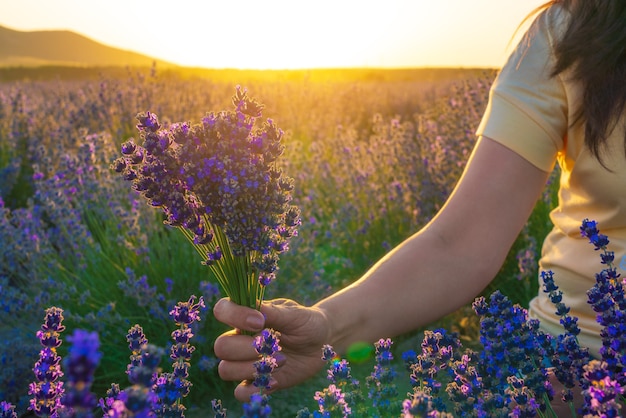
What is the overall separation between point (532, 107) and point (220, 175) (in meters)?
1.14

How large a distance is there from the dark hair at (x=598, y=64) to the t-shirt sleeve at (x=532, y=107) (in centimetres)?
5

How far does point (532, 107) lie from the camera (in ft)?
6.69

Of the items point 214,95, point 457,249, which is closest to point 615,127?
point 457,249

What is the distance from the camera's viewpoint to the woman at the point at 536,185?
1.91 metres

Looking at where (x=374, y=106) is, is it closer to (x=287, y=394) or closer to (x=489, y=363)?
(x=287, y=394)

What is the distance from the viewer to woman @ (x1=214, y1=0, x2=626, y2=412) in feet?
6.26

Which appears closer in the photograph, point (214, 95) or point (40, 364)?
point (40, 364)

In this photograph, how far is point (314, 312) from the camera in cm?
158

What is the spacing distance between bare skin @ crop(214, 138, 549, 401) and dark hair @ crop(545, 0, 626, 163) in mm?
216

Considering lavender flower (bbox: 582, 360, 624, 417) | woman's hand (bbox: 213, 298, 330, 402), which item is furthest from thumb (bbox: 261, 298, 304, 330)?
lavender flower (bbox: 582, 360, 624, 417)

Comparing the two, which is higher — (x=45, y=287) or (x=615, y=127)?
(x=615, y=127)

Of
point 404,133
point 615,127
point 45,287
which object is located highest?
point 615,127

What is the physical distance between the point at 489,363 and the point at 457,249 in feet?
2.58

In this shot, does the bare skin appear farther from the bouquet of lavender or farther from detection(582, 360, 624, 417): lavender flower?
detection(582, 360, 624, 417): lavender flower
